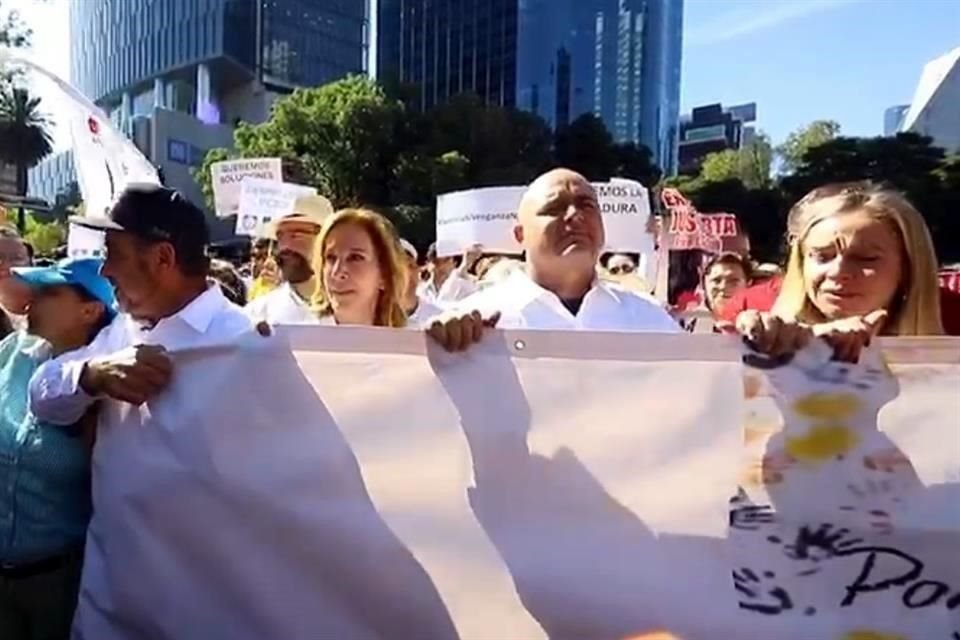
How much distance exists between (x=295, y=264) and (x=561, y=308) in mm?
1848

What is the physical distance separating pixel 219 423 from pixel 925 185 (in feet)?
139

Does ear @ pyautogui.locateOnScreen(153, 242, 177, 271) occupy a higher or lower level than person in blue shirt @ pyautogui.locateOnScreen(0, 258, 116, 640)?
higher

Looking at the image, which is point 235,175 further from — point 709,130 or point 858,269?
point 709,130

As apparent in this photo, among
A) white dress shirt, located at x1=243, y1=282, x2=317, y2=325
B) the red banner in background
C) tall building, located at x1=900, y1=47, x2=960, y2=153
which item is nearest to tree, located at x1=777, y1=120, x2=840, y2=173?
tall building, located at x1=900, y1=47, x2=960, y2=153

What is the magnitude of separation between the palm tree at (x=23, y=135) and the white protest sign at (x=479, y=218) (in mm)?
60854

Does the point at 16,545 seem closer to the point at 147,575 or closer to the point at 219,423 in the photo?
the point at 147,575

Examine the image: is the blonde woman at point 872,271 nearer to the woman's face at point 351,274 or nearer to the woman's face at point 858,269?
the woman's face at point 858,269

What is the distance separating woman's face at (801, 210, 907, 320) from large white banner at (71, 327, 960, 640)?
179mm

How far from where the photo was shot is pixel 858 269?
2.31 metres

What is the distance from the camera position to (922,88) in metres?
69.9

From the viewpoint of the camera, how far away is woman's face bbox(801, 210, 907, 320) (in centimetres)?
230

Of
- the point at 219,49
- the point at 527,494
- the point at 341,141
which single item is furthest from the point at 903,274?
the point at 219,49

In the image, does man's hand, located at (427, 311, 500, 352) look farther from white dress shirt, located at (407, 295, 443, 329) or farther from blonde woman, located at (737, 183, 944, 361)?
white dress shirt, located at (407, 295, 443, 329)

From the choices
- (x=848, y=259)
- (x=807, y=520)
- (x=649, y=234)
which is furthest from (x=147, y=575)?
(x=649, y=234)
